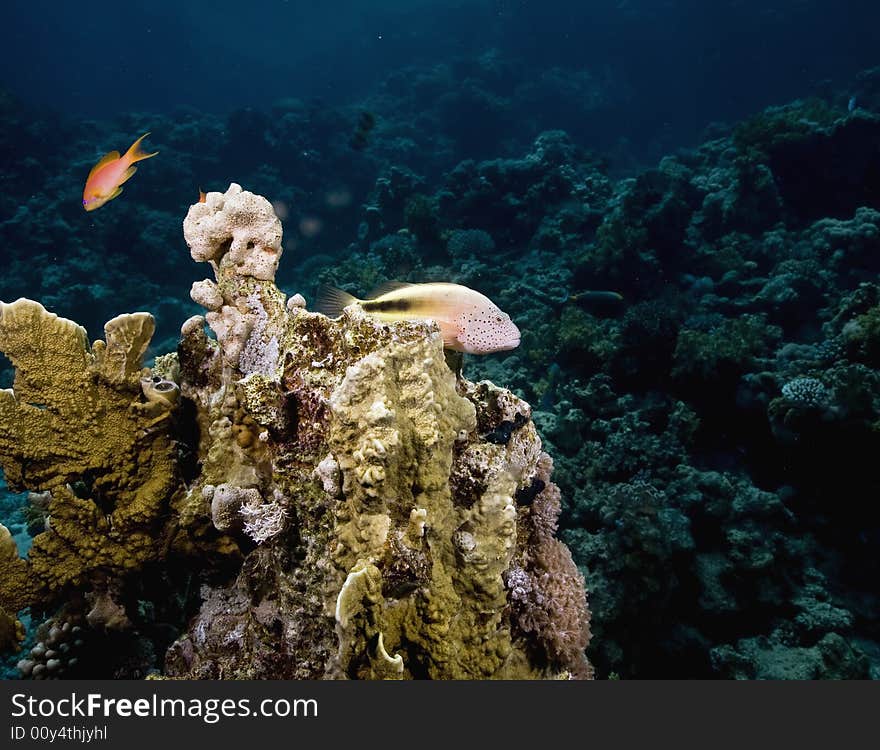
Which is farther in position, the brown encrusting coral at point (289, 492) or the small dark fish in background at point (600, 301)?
the small dark fish in background at point (600, 301)

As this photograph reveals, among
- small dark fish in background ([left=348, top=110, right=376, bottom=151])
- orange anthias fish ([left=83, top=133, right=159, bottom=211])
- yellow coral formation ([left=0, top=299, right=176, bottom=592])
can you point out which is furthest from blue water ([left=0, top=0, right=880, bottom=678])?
orange anthias fish ([left=83, top=133, right=159, bottom=211])

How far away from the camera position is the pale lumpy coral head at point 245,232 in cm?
225

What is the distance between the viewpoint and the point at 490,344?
2.09 meters

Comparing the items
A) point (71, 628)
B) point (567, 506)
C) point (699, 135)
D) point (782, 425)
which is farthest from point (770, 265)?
point (699, 135)

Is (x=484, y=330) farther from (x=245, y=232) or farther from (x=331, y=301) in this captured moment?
(x=245, y=232)

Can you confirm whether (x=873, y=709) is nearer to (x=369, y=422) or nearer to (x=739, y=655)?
(x=369, y=422)

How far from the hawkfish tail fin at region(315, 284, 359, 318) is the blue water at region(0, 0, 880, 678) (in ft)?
11.0

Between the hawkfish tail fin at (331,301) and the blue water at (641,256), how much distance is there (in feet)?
11.0

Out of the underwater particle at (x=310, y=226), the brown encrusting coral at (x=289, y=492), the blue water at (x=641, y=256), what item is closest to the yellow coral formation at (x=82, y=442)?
the brown encrusting coral at (x=289, y=492)

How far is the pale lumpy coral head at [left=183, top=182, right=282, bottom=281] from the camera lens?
7.38ft

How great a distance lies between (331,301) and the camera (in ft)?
6.84

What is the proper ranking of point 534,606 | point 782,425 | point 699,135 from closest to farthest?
point 534,606 → point 782,425 → point 699,135

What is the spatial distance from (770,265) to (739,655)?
29.1ft

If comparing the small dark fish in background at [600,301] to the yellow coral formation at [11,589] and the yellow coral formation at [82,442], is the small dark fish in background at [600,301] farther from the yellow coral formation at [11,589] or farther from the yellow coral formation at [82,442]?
the yellow coral formation at [11,589]
